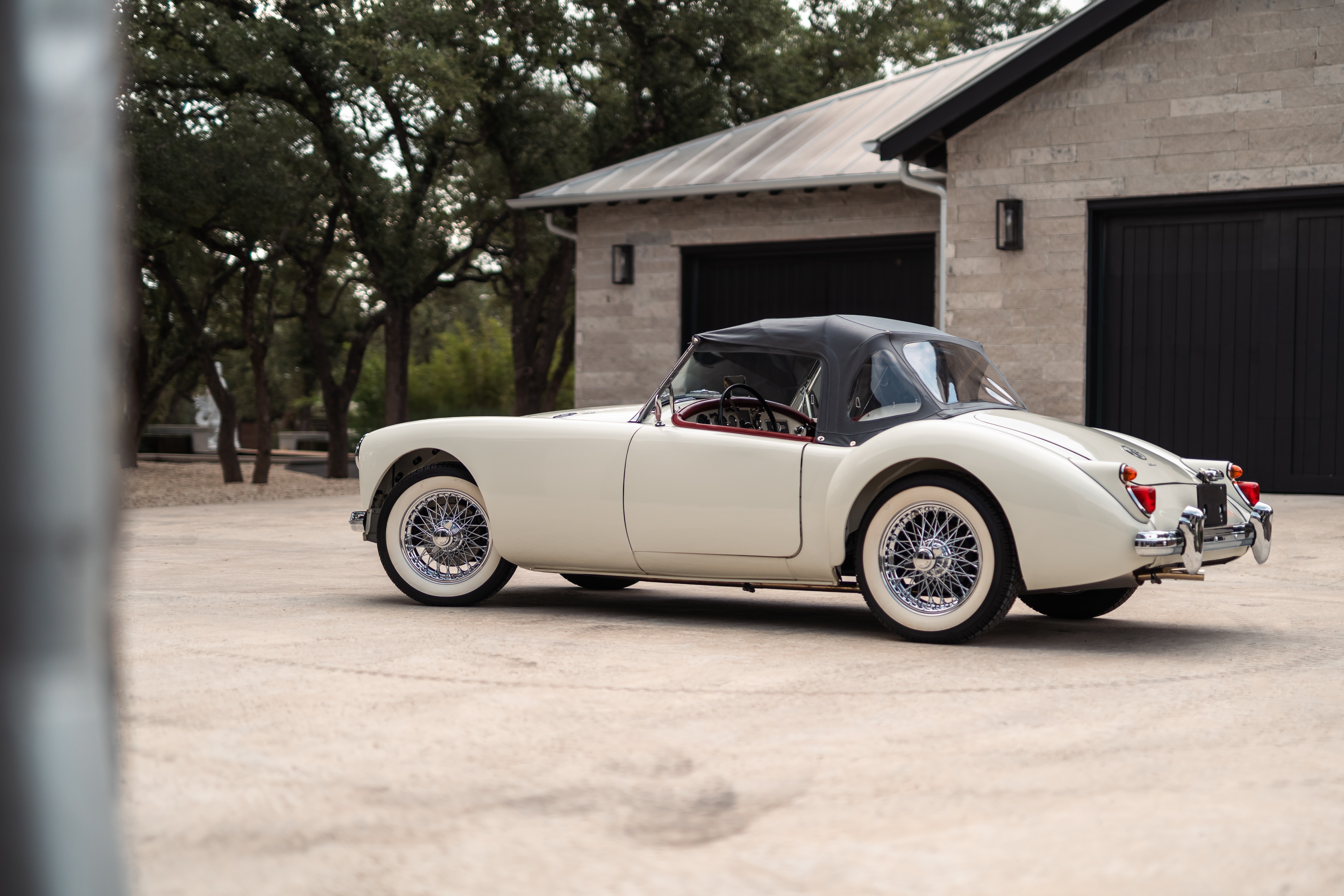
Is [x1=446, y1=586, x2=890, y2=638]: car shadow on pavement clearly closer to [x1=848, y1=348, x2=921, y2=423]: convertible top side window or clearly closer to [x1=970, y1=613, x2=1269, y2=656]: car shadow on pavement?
[x1=970, y1=613, x2=1269, y2=656]: car shadow on pavement

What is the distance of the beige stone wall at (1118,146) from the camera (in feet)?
39.3

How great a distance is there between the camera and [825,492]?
6.04m

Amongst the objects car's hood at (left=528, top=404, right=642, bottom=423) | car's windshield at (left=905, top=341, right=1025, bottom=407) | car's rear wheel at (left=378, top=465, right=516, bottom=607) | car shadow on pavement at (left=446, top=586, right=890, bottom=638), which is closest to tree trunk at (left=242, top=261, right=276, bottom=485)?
car shadow on pavement at (left=446, top=586, right=890, bottom=638)

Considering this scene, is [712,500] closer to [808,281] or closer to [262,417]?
[808,281]

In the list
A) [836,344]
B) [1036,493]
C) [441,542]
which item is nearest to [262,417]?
[441,542]

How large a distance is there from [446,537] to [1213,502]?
367cm

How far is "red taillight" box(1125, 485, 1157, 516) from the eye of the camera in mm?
5465

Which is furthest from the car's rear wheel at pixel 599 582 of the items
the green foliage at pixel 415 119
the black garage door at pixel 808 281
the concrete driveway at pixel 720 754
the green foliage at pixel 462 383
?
the green foliage at pixel 462 383

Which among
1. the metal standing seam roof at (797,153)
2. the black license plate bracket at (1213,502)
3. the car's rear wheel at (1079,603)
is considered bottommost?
the car's rear wheel at (1079,603)

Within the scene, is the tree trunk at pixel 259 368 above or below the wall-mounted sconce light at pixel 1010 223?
below

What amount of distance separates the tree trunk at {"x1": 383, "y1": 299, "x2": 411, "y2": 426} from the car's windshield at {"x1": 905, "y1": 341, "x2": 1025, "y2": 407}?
50.2ft

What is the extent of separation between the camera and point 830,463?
6.07 m

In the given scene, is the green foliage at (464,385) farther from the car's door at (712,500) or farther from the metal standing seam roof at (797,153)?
the car's door at (712,500)

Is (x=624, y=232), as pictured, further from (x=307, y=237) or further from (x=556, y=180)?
(x=307, y=237)
